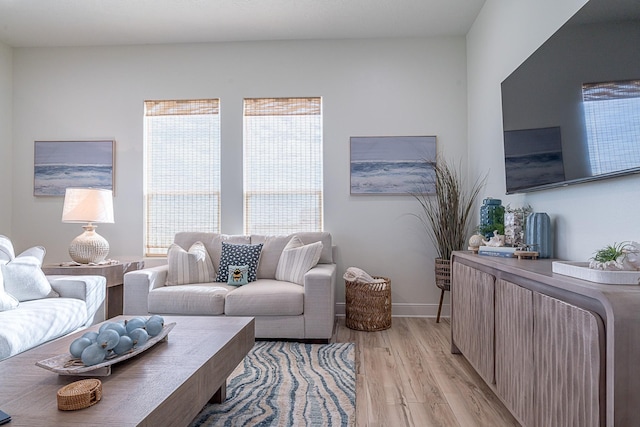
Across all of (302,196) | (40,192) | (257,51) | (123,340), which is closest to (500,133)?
(302,196)

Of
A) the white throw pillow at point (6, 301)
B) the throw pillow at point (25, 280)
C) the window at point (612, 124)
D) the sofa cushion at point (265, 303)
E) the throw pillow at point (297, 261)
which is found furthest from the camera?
the throw pillow at point (297, 261)

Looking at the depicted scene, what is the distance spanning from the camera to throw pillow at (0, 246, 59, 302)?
249 cm

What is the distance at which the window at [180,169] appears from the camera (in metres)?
4.02

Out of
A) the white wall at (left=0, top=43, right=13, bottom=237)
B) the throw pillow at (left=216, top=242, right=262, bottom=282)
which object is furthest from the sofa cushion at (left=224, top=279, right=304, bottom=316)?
the white wall at (left=0, top=43, right=13, bottom=237)

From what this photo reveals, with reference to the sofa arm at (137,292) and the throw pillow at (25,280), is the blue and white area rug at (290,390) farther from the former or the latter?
the throw pillow at (25,280)

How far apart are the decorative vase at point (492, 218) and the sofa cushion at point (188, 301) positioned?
2.01m

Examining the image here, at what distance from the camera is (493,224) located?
265cm

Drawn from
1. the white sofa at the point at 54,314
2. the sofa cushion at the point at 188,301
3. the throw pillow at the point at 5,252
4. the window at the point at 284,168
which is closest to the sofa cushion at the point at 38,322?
the white sofa at the point at 54,314

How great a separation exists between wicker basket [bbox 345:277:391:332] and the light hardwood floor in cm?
9

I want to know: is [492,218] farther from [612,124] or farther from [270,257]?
[270,257]

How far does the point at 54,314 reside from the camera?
2340 millimetres

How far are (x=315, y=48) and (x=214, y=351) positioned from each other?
3.30 meters

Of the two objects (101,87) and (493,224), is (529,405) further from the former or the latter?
(101,87)

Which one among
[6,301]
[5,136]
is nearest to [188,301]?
[6,301]
